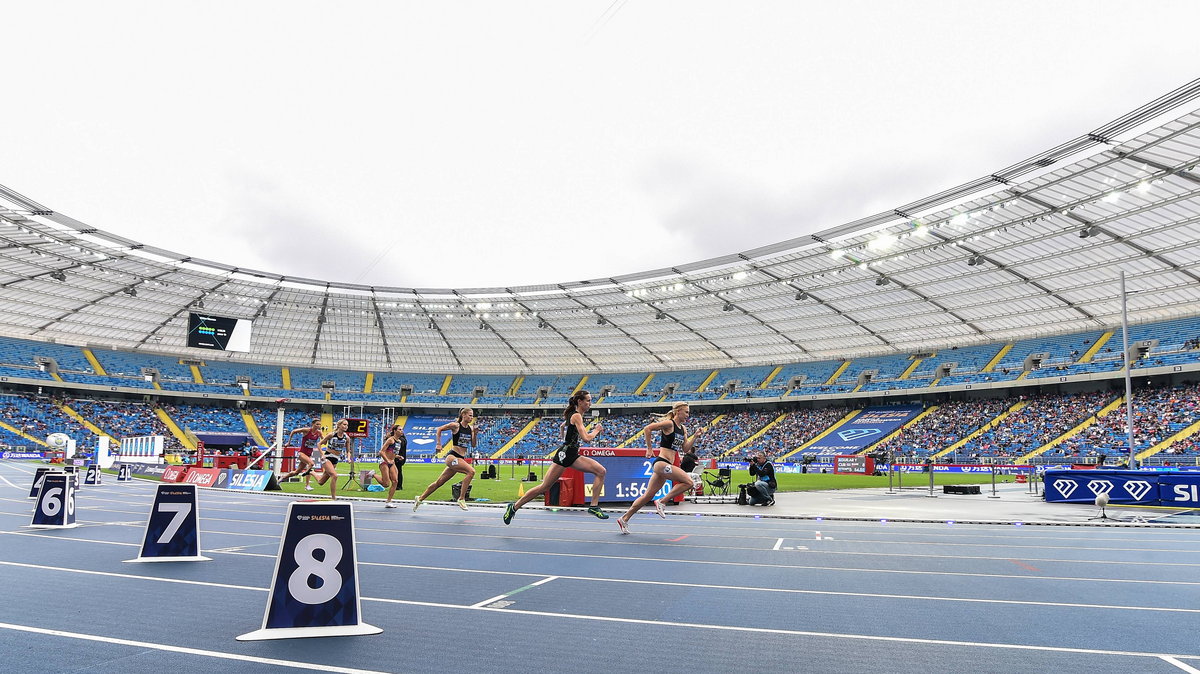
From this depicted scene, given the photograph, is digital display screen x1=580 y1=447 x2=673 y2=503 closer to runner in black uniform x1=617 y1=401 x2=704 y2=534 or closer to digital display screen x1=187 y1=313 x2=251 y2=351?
runner in black uniform x1=617 y1=401 x2=704 y2=534

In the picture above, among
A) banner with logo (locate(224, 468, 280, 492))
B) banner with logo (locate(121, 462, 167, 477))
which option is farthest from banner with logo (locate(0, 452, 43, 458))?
banner with logo (locate(224, 468, 280, 492))

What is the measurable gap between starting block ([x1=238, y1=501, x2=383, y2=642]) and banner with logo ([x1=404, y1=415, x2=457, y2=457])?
203 feet

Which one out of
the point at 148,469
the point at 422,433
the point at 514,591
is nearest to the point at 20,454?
the point at 148,469

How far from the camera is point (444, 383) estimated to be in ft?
269

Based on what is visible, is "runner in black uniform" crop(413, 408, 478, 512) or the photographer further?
the photographer

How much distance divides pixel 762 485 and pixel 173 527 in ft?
45.7

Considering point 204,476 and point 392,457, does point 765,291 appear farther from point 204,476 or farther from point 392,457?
point 392,457

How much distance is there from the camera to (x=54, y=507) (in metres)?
11.8

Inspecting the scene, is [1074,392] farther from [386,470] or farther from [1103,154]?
[386,470]

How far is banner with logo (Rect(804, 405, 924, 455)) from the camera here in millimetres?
53844

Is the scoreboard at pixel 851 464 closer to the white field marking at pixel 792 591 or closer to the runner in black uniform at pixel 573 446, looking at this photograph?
the runner in black uniform at pixel 573 446

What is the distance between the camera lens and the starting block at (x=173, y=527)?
26.7 ft

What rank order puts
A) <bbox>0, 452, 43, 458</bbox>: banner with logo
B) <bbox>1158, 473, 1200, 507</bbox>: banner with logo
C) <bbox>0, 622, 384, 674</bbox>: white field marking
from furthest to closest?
1. <bbox>0, 452, 43, 458</bbox>: banner with logo
2. <bbox>1158, 473, 1200, 507</bbox>: banner with logo
3. <bbox>0, 622, 384, 674</bbox>: white field marking

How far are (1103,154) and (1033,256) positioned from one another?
12.4m
